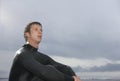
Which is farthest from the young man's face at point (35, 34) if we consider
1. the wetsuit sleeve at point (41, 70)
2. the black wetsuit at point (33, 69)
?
the wetsuit sleeve at point (41, 70)

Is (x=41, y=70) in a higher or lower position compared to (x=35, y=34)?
lower

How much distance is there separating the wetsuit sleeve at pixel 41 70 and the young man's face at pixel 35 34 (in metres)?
0.45

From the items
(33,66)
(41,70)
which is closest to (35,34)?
(33,66)

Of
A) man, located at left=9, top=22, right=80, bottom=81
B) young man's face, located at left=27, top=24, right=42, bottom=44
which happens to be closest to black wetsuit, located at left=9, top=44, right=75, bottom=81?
man, located at left=9, top=22, right=80, bottom=81

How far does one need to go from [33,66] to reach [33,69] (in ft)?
0.23

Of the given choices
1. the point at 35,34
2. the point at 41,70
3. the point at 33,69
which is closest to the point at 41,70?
the point at 41,70

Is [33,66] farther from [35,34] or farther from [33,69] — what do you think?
[35,34]

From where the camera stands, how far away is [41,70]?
762cm

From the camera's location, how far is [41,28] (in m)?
8.29

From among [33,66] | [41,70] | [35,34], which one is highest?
[35,34]

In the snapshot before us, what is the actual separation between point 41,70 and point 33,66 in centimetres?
23

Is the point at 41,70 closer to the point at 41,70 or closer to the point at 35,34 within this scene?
the point at 41,70

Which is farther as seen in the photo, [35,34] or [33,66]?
[35,34]

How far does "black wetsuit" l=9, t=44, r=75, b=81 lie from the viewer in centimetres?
761
